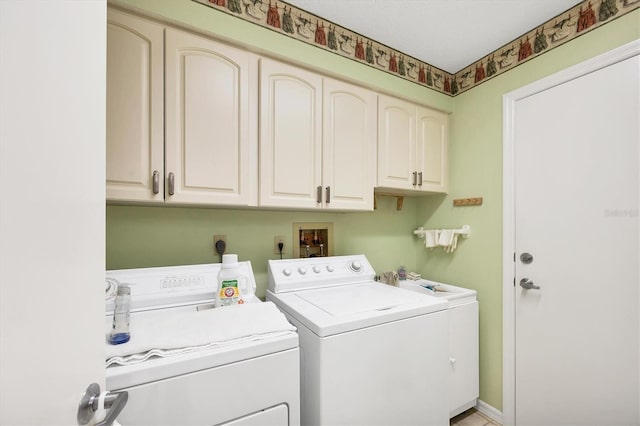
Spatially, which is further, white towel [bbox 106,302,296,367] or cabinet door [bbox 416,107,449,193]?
cabinet door [bbox 416,107,449,193]

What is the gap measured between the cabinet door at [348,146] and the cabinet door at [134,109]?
0.87m

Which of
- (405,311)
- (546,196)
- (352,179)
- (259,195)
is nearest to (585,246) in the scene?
(546,196)

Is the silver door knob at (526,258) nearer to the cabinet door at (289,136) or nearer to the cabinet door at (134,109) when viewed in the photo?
the cabinet door at (289,136)

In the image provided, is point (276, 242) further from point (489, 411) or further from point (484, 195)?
point (489, 411)

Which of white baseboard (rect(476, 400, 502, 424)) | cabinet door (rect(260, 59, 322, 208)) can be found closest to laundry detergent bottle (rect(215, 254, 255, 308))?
cabinet door (rect(260, 59, 322, 208))

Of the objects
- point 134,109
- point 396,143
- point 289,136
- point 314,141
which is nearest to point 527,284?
point 396,143

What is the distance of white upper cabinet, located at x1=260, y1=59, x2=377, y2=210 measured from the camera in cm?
147

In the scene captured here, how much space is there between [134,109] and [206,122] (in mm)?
292

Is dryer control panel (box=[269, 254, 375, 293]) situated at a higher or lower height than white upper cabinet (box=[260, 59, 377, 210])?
lower

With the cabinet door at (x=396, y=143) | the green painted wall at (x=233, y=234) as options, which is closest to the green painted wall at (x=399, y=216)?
the green painted wall at (x=233, y=234)

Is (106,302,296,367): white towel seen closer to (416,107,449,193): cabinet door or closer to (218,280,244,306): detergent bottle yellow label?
(218,280,244,306): detergent bottle yellow label

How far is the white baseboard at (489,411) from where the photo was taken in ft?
6.07

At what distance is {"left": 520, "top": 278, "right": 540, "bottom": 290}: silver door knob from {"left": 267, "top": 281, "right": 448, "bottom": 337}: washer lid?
711 millimetres

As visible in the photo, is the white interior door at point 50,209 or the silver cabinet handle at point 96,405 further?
the silver cabinet handle at point 96,405
